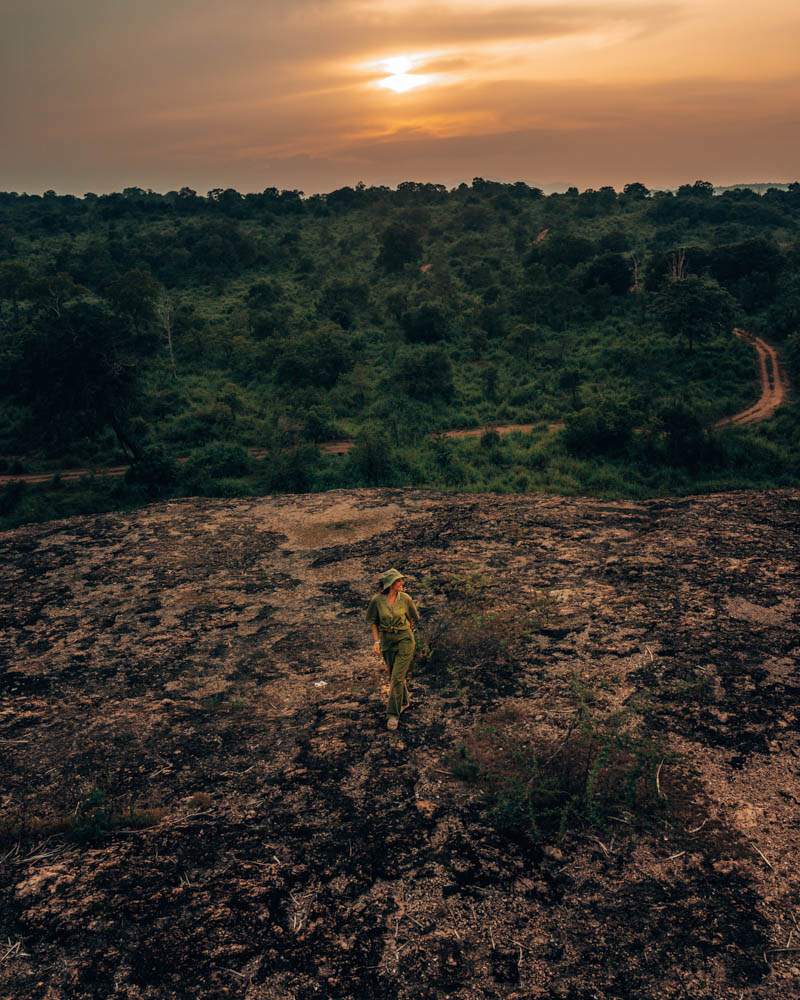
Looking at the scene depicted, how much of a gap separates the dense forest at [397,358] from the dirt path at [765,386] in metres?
0.58

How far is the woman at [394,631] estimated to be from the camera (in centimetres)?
665

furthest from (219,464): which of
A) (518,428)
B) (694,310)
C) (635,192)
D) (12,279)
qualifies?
(635,192)

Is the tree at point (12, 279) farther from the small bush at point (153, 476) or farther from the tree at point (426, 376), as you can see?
the tree at point (426, 376)

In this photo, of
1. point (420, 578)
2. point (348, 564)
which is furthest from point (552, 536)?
point (348, 564)

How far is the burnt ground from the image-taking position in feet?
14.0

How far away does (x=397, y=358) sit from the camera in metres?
33.2

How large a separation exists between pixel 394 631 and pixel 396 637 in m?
0.07

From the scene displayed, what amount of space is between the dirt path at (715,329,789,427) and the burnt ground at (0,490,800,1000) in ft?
46.9

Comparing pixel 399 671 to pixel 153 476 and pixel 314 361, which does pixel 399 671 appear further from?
pixel 314 361

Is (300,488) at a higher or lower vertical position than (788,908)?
lower

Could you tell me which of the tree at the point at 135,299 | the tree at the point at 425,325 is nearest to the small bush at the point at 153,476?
the tree at the point at 425,325

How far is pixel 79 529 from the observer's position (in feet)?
47.7

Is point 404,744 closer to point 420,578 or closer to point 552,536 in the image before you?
point 420,578

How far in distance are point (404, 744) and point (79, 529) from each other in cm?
1122
